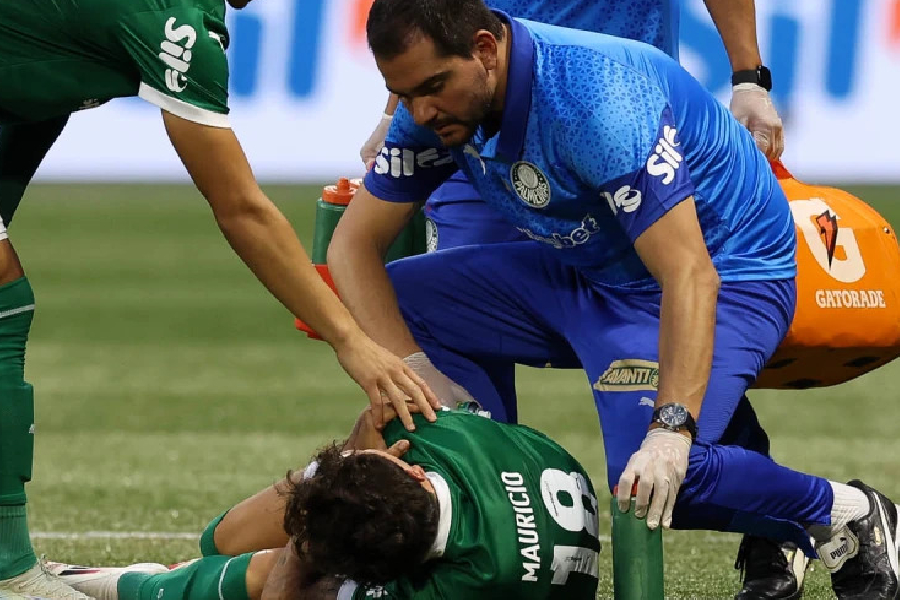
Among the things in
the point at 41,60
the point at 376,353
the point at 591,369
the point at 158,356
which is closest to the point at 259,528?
the point at 376,353

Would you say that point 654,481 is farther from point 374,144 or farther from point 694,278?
point 374,144

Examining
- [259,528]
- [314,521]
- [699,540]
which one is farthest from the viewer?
[699,540]

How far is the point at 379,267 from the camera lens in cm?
460

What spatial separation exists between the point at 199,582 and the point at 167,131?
1026mm

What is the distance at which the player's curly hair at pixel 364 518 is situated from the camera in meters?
3.43

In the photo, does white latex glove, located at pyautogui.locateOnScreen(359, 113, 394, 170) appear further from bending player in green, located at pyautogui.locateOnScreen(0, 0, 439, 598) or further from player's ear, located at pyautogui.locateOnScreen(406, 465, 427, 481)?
player's ear, located at pyautogui.locateOnScreen(406, 465, 427, 481)

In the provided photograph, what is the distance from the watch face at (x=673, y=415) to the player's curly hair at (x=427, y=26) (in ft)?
3.11

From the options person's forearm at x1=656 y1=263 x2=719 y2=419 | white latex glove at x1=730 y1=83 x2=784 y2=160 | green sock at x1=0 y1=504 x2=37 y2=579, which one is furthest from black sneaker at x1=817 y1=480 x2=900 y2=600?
green sock at x1=0 y1=504 x2=37 y2=579

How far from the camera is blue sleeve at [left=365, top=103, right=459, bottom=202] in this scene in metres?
4.55

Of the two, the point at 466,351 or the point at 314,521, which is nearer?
the point at 314,521

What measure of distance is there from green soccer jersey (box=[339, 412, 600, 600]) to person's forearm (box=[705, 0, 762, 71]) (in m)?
1.86

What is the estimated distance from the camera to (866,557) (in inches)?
166

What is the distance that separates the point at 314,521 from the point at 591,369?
1.16 m

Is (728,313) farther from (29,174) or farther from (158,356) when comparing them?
(158,356)
